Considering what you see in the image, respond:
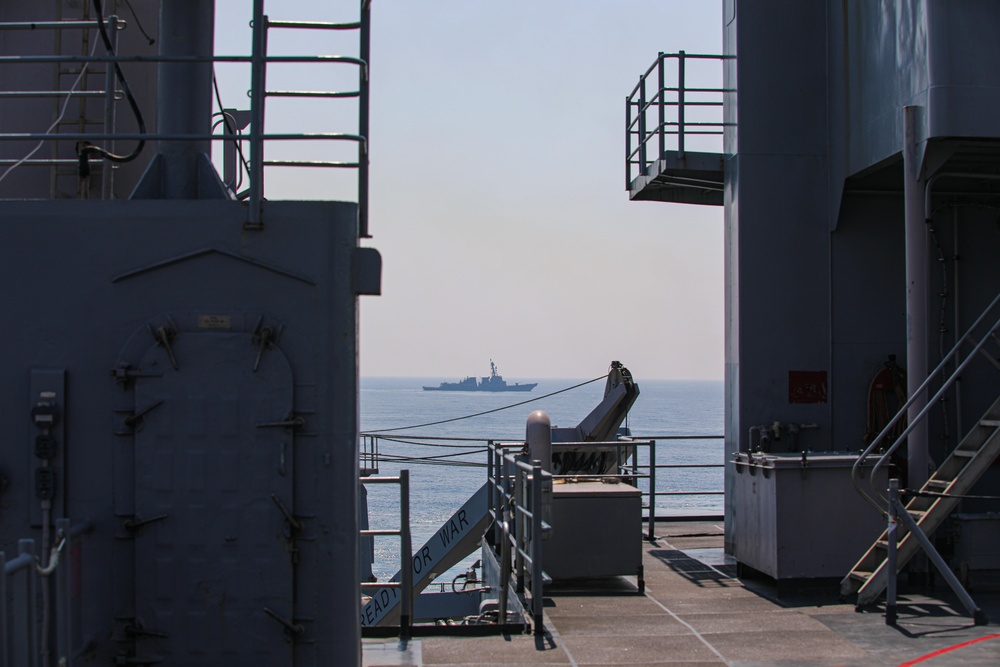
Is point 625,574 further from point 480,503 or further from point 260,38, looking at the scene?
point 260,38

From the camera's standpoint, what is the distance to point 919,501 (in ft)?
31.4

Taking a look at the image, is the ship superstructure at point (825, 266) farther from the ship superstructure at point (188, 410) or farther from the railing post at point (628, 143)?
the ship superstructure at point (188, 410)

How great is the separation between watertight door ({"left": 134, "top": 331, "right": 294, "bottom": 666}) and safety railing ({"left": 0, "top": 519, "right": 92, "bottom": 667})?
1.01 feet

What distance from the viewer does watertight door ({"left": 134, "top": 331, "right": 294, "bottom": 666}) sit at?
206 inches

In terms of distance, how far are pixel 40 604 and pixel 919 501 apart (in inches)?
305

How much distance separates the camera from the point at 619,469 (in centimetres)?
1273

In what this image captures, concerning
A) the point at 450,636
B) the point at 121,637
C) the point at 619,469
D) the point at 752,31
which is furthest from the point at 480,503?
the point at 121,637

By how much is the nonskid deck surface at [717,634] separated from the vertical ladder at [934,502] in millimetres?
247

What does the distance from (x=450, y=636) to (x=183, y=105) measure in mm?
4351

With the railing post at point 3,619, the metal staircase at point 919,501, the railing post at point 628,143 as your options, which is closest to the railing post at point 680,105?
the railing post at point 628,143

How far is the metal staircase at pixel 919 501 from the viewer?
8375 millimetres

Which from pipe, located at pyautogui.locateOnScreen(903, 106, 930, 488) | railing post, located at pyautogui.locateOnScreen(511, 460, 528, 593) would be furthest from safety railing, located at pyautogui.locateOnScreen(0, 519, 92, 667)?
pipe, located at pyautogui.locateOnScreen(903, 106, 930, 488)

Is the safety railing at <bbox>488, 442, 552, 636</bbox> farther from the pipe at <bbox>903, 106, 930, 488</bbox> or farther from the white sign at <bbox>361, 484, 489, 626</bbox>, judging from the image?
the pipe at <bbox>903, 106, 930, 488</bbox>

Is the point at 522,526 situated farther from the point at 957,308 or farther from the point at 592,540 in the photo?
the point at 957,308
